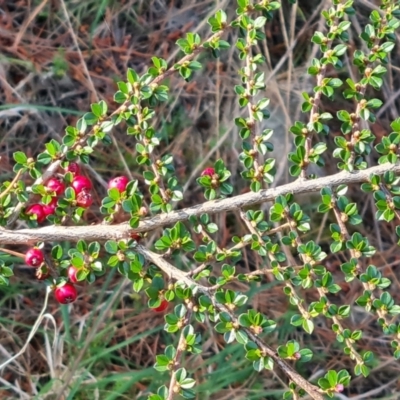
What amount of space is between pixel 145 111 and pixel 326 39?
48 centimetres

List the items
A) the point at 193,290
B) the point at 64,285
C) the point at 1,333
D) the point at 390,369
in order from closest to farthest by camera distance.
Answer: the point at 193,290, the point at 64,285, the point at 1,333, the point at 390,369

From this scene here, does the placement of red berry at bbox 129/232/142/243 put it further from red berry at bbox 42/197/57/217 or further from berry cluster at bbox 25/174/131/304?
red berry at bbox 42/197/57/217

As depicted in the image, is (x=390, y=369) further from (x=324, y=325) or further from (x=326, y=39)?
(x=326, y=39)

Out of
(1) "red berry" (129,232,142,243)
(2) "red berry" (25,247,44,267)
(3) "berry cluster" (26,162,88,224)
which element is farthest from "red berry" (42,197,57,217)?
(1) "red berry" (129,232,142,243)

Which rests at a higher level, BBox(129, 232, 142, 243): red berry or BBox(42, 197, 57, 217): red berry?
BBox(42, 197, 57, 217): red berry

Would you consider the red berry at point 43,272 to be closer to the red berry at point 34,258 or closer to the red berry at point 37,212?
the red berry at point 34,258

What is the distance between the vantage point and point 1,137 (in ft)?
7.94

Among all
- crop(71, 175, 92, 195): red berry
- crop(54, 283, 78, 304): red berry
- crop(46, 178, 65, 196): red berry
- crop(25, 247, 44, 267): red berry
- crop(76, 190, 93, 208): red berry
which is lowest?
crop(54, 283, 78, 304): red berry

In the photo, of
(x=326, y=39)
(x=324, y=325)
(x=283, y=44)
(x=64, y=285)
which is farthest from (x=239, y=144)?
(x=64, y=285)

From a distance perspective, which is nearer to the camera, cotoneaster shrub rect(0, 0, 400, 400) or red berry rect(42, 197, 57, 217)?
cotoneaster shrub rect(0, 0, 400, 400)

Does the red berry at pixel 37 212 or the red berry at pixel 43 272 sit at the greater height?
the red berry at pixel 37 212

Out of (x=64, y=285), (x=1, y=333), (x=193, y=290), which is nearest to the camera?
(x=193, y=290)

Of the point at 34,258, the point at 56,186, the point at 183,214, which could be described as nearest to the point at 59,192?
the point at 56,186

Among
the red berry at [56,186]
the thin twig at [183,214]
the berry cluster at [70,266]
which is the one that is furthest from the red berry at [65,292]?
the red berry at [56,186]
